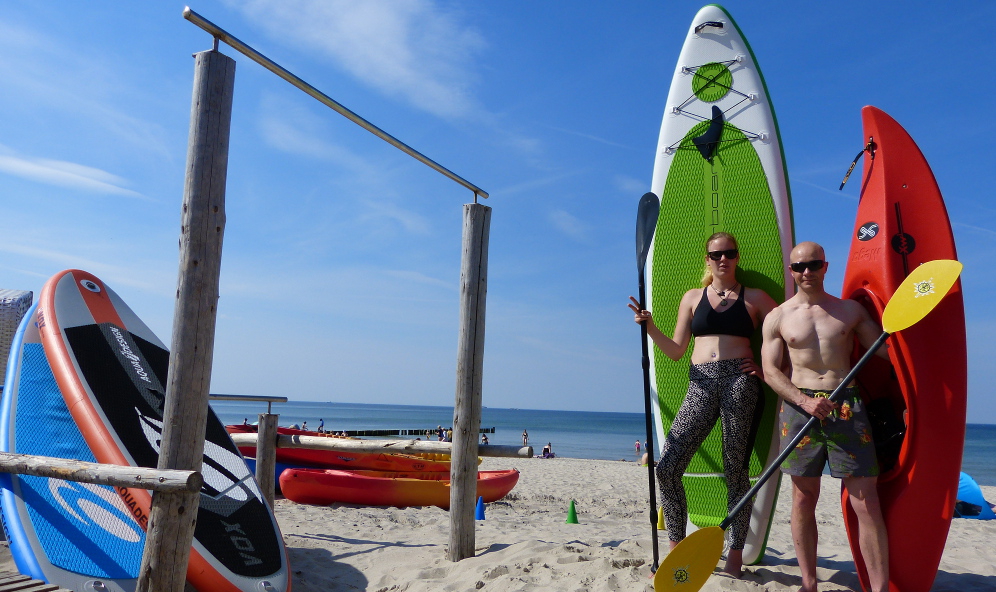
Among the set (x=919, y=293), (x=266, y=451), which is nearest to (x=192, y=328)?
(x=266, y=451)

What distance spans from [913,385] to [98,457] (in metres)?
3.86

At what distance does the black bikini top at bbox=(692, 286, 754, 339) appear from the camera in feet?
10.4

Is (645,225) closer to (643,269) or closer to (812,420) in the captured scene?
(643,269)

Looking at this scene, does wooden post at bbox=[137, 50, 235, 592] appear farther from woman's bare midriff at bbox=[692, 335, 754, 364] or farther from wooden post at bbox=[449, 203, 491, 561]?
woman's bare midriff at bbox=[692, 335, 754, 364]

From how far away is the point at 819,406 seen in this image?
8.75 ft

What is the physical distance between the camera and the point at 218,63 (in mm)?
2535

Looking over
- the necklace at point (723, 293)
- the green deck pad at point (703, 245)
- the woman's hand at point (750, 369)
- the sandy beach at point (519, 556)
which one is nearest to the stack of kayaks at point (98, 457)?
the sandy beach at point (519, 556)

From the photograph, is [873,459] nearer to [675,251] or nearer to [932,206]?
[932,206]

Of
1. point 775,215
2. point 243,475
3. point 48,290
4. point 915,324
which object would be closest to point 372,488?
point 243,475

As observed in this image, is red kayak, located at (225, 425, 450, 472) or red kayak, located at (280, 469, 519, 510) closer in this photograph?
red kayak, located at (280, 469, 519, 510)

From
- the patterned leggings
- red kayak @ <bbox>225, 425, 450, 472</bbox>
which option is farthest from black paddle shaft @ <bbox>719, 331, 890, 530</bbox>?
red kayak @ <bbox>225, 425, 450, 472</bbox>

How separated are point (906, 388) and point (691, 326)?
968 mm

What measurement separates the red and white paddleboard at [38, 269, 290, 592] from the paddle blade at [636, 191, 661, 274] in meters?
2.46

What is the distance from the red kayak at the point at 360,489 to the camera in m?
6.30
